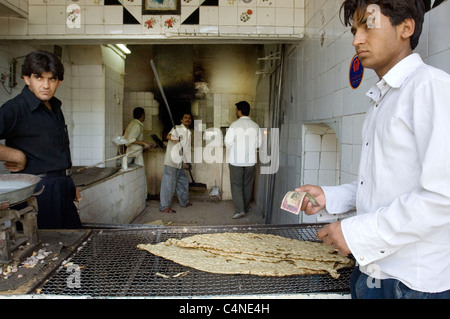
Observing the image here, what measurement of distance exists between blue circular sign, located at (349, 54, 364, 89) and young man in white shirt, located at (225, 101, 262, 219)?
346 centimetres

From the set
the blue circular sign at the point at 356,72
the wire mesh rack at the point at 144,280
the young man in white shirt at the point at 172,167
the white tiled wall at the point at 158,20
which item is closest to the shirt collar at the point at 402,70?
the wire mesh rack at the point at 144,280

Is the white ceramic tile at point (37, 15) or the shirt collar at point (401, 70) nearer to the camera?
the shirt collar at point (401, 70)

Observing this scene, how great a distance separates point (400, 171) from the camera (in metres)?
0.95

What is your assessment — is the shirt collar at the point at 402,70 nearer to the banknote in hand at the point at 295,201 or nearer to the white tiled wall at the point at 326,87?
the white tiled wall at the point at 326,87

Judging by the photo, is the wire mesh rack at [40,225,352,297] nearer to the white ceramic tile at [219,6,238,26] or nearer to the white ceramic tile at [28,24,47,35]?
the white ceramic tile at [219,6,238,26]

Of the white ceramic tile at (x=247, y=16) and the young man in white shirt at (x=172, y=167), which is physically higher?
the white ceramic tile at (x=247, y=16)

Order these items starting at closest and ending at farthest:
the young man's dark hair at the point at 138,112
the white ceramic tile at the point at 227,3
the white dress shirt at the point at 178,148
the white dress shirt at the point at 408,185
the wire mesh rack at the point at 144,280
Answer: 1. the white dress shirt at the point at 408,185
2. the wire mesh rack at the point at 144,280
3. the white ceramic tile at the point at 227,3
4. the white dress shirt at the point at 178,148
5. the young man's dark hair at the point at 138,112

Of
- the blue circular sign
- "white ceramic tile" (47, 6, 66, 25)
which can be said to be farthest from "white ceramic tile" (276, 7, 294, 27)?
"white ceramic tile" (47, 6, 66, 25)

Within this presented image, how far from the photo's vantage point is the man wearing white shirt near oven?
0.84 meters

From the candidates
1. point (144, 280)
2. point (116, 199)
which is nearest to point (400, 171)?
point (144, 280)

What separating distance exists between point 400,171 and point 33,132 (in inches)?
81.1

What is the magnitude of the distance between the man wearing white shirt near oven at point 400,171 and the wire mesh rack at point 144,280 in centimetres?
Answer: 31

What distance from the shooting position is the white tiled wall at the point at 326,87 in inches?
54.4
